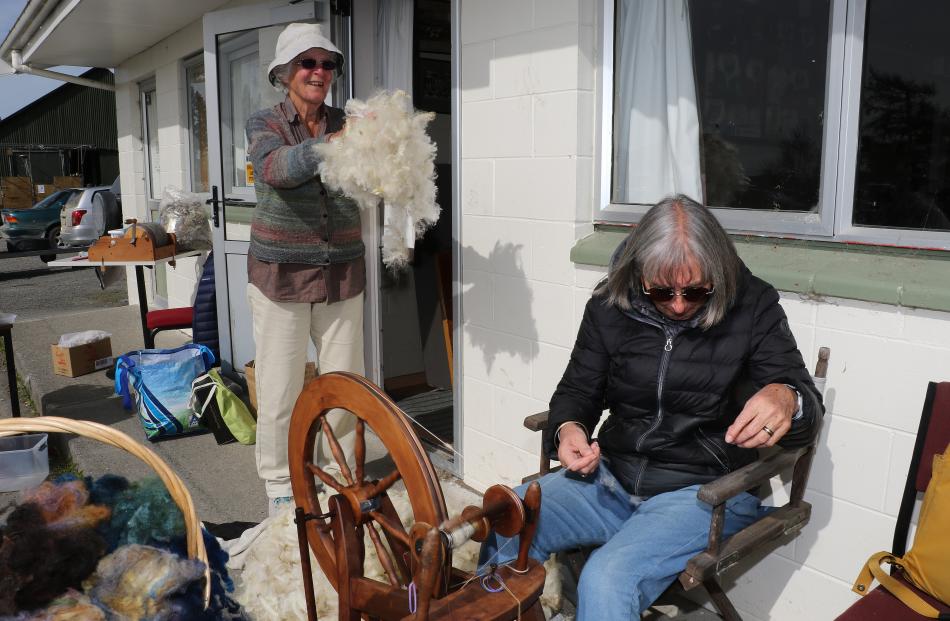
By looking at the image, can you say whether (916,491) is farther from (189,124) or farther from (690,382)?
(189,124)

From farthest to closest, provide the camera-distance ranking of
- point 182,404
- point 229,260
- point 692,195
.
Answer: point 229,260 → point 182,404 → point 692,195

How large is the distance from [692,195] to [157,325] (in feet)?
13.3

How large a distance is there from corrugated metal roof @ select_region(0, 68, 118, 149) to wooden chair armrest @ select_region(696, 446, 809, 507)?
34701 millimetres

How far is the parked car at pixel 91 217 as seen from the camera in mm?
14828

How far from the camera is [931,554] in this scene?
1.62 meters

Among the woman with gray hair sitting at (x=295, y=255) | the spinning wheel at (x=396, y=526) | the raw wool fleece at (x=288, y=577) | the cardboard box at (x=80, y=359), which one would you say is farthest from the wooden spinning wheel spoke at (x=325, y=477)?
the cardboard box at (x=80, y=359)

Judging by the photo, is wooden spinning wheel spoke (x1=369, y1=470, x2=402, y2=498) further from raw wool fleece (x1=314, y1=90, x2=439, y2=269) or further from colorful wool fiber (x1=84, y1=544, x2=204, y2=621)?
raw wool fleece (x1=314, y1=90, x2=439, y2=269)

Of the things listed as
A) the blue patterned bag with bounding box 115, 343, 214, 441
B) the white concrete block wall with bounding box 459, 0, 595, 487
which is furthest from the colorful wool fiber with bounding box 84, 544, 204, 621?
the blue patterned bag with bounding box 115, 343, 214, 441

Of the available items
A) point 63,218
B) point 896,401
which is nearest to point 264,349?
point 896,401

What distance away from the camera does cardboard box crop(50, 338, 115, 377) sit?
5438 millimetres

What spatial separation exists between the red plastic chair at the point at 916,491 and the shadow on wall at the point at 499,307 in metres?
1.41

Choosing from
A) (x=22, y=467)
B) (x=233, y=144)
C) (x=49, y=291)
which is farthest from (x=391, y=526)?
(x=49, y=291)

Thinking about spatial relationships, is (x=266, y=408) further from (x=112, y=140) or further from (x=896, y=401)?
(x=112, y=140)

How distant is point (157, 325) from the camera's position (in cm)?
532
